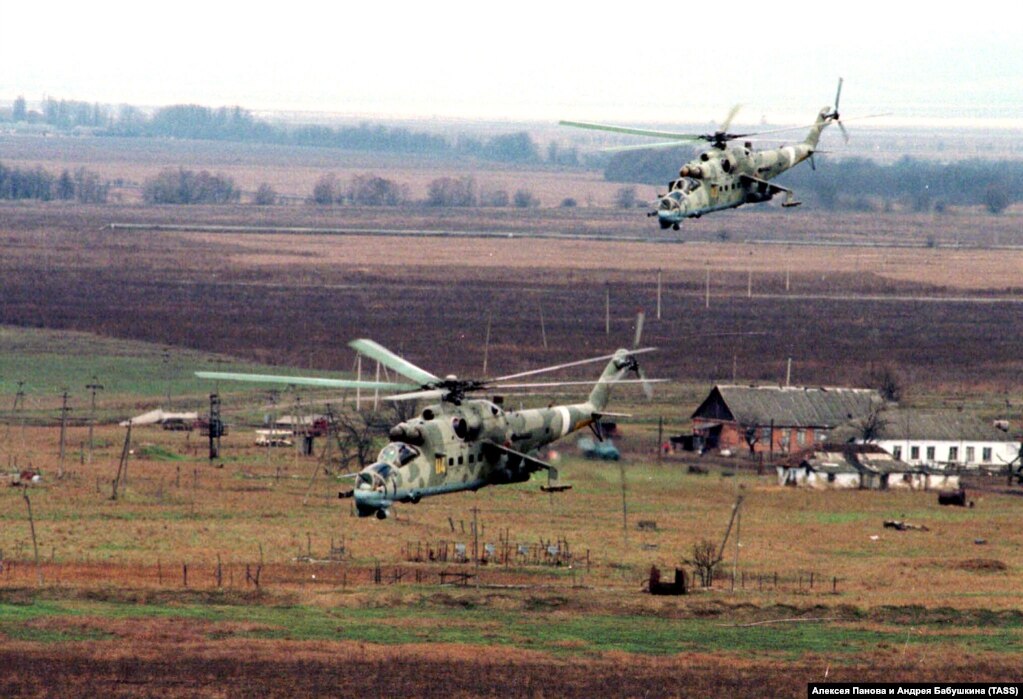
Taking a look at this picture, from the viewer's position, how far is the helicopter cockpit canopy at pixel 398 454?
1770 inches

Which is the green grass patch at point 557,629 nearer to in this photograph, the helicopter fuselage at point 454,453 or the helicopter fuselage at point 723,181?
the helicopter fuselage at point 454,453

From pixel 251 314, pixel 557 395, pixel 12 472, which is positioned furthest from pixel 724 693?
pixel 251 314

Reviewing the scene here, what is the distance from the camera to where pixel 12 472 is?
85.7 meters

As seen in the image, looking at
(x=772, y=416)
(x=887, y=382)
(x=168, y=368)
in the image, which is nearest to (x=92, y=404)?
(x=168, y=368)

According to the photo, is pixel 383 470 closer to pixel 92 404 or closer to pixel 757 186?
pixel 757 186

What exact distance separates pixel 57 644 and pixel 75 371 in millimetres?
76771

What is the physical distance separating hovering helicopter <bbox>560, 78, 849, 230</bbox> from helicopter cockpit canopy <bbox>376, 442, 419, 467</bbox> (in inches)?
303

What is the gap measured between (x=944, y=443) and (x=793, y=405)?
7.79 metres

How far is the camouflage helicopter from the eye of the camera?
4459 cm

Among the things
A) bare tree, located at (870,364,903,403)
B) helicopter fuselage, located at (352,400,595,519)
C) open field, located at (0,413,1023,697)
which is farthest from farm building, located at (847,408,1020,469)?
helicopter fuselage, located at (352,400,595,519)

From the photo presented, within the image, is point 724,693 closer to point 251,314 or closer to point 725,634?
point 725,634

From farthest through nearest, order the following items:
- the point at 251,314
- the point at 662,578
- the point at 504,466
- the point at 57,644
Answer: the point at 251,314
the point at 662,578
the point at 57,644
the point at 504,466

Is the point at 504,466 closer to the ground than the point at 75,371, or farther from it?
farther from it

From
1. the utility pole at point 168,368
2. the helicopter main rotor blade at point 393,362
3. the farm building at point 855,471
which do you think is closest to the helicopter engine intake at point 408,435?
the helicopter main rotor blade at point 393,362
